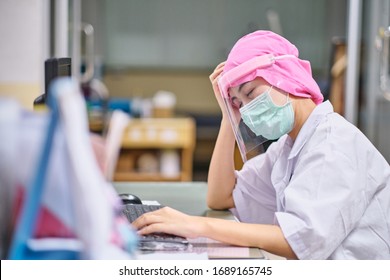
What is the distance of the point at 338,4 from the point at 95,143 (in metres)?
5.03

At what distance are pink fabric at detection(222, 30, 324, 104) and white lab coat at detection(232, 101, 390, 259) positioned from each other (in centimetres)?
6

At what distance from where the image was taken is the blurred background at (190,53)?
3754 millimetres

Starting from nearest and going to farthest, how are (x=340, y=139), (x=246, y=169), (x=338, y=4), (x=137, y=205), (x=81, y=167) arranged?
(x=81, y=167)
(x=340, y=139)
(x=137, y=205)
(x=246, y=169)
(x=338, y=4)

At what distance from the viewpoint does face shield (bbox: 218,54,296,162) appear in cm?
145

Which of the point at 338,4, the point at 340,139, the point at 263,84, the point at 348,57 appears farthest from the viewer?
the point at 338,4

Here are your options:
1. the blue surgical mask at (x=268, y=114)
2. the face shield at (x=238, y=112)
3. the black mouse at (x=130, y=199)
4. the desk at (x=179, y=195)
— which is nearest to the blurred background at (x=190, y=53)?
the desk at (x=179, y=195)

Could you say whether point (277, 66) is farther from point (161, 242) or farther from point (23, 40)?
point (23, 40)

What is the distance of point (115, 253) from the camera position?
746 mm

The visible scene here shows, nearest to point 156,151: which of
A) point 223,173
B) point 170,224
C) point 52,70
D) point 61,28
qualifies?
point 61,28

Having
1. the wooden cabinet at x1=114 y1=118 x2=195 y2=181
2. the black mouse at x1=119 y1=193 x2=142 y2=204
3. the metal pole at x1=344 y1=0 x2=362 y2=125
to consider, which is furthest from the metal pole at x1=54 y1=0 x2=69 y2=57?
the black mouse at x1=119 y1=193 x2=142 y2=204

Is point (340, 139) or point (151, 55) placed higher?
point (340, 139)

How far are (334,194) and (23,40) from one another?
6.98 feet

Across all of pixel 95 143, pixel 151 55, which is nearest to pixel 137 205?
pixel 95 143
